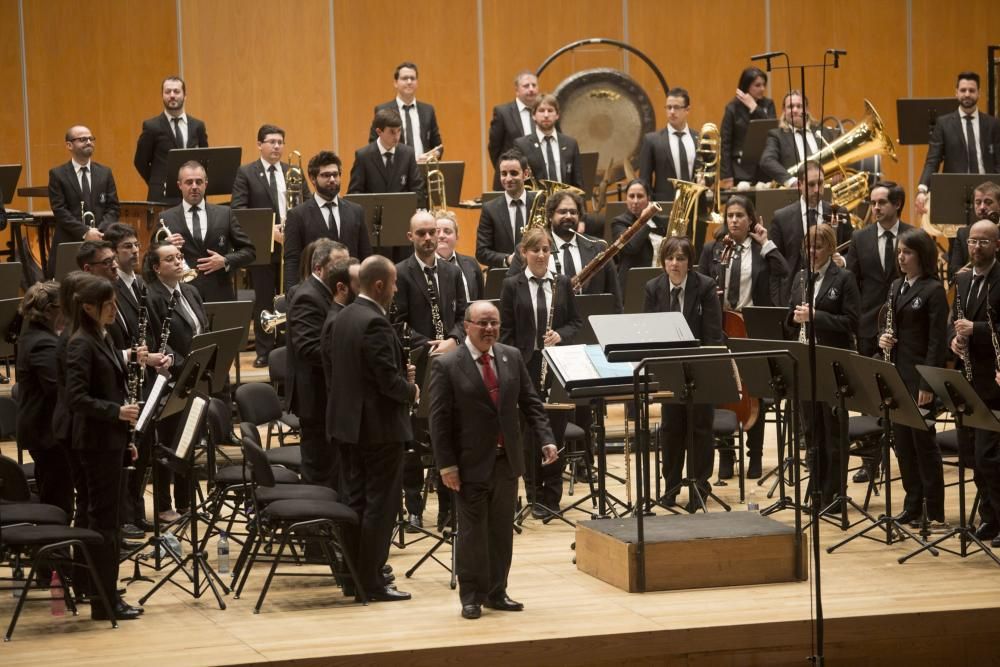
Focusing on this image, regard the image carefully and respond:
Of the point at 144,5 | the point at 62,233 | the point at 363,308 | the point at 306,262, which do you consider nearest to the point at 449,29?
the point at 144,5

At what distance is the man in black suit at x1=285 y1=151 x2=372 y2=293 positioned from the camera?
8.52m

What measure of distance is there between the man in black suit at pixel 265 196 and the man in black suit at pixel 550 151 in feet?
5.35

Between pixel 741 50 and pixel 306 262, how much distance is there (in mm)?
8424

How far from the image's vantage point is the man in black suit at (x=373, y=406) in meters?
6.04

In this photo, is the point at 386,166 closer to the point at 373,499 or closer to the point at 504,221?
the point at 504,221

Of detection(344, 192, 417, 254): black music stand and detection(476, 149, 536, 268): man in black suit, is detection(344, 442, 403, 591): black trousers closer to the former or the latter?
detection(476, 149, 536, 268): man in black suit

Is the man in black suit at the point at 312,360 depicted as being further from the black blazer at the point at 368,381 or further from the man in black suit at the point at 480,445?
the man in black suit at the point at 480,445

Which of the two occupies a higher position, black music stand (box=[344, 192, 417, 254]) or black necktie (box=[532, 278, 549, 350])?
black music stand (box=[344, 192, 417, 254])

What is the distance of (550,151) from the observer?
9.88 metres

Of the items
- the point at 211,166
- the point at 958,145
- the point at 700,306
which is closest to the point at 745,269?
the point at 700,306

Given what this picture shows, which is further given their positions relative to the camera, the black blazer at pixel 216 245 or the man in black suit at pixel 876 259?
the black blazer at pixel 216 245

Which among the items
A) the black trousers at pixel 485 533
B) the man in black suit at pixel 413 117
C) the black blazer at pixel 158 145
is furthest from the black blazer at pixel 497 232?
the black trousers at pixel 485 533

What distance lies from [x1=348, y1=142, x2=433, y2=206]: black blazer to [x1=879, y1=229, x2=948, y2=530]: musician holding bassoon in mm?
3684

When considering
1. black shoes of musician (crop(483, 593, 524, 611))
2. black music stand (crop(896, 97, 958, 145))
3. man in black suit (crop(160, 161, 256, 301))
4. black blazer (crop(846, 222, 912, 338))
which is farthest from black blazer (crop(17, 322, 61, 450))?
black music stand (crop(896, 97, 958, 145))
